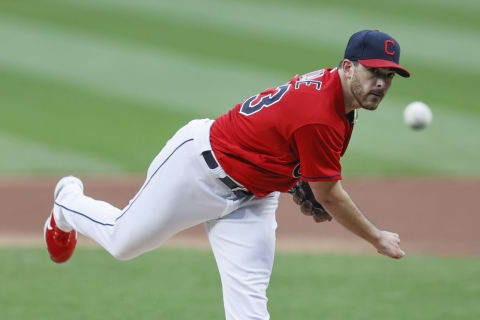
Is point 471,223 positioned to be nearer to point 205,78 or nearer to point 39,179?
point 39,179

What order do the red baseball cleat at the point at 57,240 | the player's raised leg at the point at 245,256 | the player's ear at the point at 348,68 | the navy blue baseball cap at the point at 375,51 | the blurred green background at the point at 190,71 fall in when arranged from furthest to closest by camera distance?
the blurred green background at the point at 190,71 < the red baseball cleat at the point at 57,240 < the player's raised leg at the point at 245,256 < the player's ear at the point at 348,68 < the navy blue baseball cap at the point at 375,51

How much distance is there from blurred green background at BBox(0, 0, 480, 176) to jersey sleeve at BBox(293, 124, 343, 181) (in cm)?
693

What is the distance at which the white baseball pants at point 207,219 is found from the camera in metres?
4.45

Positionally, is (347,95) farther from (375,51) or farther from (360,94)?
(375,51)

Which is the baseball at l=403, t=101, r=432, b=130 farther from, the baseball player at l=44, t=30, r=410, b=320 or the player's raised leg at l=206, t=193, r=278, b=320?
the player's raised leg at l=206, t=193, r=278, b=320

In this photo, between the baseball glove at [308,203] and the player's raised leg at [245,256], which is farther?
the baseball glove at [308,203]

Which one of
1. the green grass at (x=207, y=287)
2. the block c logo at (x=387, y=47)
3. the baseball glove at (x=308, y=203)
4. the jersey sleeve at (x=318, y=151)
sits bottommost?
the green grass at (x=207, y=287)

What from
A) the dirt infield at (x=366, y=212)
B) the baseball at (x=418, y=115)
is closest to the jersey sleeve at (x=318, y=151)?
the baseball at (x=418, y=115)

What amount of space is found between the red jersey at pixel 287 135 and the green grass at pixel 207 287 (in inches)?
76.9

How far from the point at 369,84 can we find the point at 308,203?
97 cm

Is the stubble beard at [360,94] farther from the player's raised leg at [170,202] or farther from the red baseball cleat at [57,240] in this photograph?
the red baseball cleat at [57,240]


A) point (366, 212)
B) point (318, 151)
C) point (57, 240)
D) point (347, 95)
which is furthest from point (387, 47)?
point (366, 212)

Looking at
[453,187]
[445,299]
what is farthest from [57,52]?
[445,299]

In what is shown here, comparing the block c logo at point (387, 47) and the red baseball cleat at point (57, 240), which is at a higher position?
the block c logo at point (387, 47)
